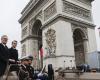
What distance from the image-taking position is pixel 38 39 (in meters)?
27.6

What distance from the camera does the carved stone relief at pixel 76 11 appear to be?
69.8 feet

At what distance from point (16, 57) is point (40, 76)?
2.03 metres

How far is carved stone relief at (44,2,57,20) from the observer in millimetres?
21358

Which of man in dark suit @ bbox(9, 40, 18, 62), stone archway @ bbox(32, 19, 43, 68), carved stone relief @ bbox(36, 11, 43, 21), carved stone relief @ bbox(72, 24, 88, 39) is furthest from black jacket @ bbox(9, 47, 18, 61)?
stone archway @ bbox(32, 19, 43, 68)

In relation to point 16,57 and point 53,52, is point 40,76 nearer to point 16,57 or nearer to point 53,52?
point 16,57

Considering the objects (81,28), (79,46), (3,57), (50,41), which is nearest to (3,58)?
(3,57)

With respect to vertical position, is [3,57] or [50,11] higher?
[50,11]

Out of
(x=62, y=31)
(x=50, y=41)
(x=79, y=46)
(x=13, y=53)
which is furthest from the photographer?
(x=79, y=46)

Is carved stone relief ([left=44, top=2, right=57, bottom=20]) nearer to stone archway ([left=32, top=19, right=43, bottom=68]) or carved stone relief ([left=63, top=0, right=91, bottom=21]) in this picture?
carved stone relief ([left=63, top=0, right=91, bottom=21])

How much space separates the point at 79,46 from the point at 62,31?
4.38 metres

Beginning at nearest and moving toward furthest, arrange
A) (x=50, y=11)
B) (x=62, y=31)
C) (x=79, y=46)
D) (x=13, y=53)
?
(x=13, y=53)
(x=62, y=31)
(x=50, y=11)
(x=79, y=46)

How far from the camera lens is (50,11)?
72.6 feet

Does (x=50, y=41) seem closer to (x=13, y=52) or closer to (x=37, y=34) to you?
(x=37, y=34)

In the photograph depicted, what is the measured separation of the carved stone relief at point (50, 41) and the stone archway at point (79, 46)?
130 inches
